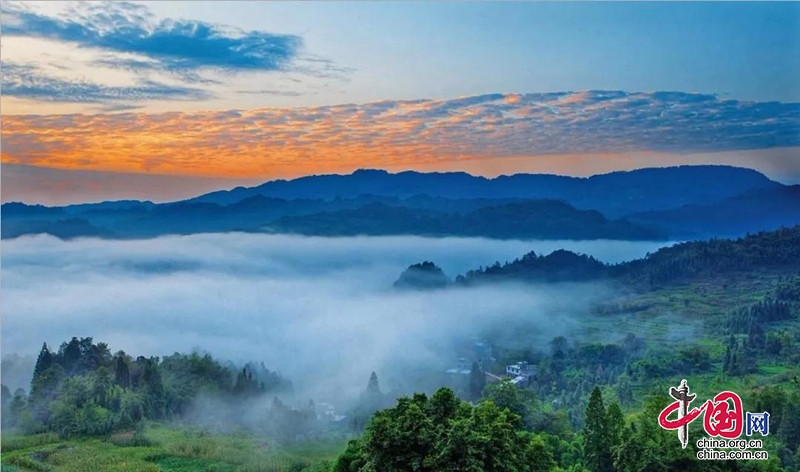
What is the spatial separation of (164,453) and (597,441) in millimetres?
4983

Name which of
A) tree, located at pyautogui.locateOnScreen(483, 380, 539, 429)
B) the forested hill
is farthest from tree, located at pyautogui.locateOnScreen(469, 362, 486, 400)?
the forested hill

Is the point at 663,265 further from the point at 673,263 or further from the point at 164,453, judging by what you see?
the point at 164,453

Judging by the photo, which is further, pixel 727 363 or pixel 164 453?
pixel 727 363

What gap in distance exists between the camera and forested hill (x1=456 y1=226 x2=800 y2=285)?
998 centimetres

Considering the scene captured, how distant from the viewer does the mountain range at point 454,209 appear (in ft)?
32.9

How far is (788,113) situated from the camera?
9023 millimetres

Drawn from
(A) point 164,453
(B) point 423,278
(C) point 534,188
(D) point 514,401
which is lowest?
(A) point 164,453

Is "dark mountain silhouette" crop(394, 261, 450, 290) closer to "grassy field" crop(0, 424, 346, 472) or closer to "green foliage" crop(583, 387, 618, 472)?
"grassy field" crop(0, 424, 346, 472)

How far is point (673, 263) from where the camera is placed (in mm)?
10328

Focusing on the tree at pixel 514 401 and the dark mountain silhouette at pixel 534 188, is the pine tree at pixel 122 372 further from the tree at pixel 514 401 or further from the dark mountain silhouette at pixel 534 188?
the tree at pixel 514 401

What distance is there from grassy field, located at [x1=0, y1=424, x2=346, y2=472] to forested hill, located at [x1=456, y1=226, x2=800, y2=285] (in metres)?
3.53

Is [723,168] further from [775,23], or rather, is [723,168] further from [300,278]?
[300,278]

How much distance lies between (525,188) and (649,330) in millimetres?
2638

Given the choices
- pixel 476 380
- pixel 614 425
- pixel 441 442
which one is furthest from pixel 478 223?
pixel 441 442
